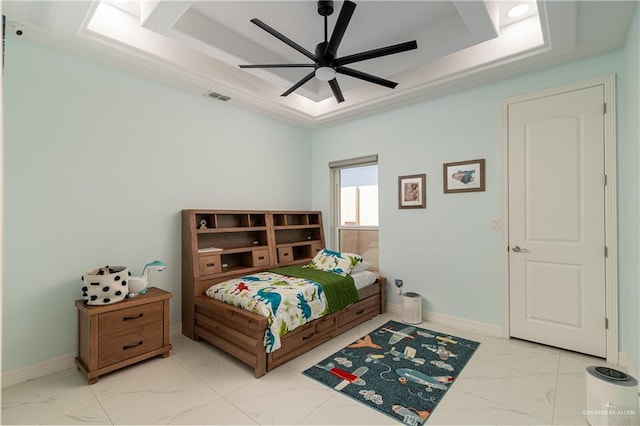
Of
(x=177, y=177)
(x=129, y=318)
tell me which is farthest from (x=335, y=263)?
(x=129, y=318)

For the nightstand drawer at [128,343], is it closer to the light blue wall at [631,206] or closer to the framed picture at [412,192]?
the framed picture at [412,192]

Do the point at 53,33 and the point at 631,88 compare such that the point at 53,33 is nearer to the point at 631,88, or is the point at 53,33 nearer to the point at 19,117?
the point at 19,117

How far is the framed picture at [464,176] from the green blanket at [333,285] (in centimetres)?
149

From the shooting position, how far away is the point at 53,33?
8.62 feet

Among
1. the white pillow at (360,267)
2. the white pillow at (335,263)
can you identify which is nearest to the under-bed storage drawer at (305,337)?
the white pillow at (335,263)

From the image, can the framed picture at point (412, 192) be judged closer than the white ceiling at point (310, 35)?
No

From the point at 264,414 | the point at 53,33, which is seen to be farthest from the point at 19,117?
the point at 264,414

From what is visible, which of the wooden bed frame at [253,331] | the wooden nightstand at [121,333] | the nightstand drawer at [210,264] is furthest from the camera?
the nightstand drawer at [210,264]

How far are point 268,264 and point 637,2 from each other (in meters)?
3.83

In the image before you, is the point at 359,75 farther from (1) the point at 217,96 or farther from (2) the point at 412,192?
(1) the point at 217,96

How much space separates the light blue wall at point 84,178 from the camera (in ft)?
8.71

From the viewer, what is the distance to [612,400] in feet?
6.58

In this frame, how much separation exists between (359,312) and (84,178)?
296 centimetres

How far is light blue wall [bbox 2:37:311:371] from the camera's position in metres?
2.66
